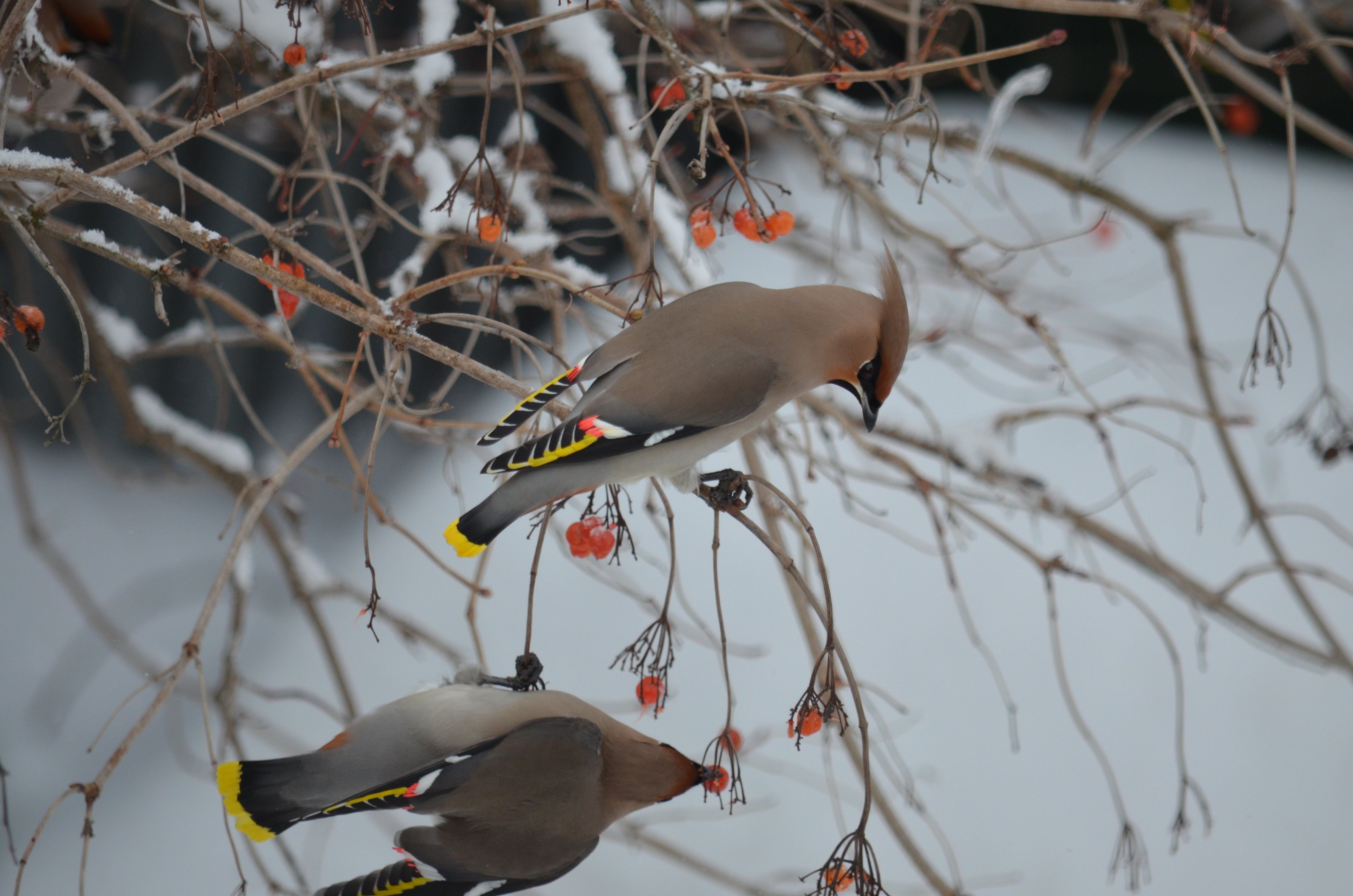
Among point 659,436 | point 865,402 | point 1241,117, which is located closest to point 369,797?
point 659,436

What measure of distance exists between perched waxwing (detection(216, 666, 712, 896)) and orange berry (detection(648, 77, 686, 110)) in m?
0.84

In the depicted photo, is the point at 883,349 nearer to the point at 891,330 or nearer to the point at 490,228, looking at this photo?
the point at 891,330

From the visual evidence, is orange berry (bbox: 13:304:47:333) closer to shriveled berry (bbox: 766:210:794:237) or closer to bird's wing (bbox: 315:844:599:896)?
bird's wing (bbox: 315:844:599:896)

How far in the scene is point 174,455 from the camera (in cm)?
236

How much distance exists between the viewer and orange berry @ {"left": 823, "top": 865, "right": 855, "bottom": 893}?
1.04 m

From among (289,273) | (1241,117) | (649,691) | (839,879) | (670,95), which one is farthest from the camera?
(1241,117)

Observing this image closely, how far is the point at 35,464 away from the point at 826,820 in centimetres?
226

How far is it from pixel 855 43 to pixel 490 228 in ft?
1.90

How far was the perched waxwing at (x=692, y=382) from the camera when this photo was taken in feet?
3.94

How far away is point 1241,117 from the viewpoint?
3.22 m

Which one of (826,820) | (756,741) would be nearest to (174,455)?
(756,741)

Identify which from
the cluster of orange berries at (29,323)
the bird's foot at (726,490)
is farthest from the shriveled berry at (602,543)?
the cluster of orange berries at (29,323)

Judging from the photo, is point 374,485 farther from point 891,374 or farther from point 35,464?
point 891,374

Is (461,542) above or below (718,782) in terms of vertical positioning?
above
